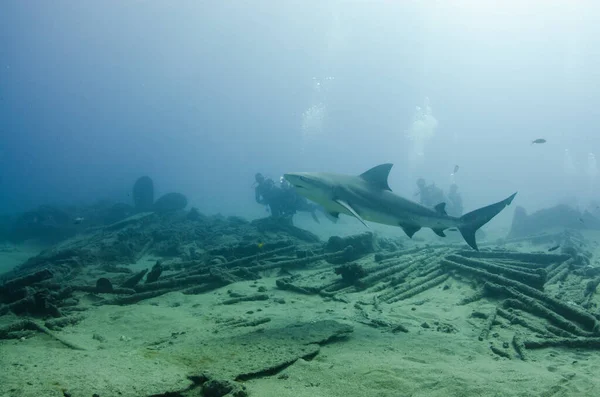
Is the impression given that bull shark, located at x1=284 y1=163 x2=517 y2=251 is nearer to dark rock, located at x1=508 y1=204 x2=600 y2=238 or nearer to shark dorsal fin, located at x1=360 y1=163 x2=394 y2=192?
shark dorsal fin, located at x1=360 y1=163 x2=394 y2=192

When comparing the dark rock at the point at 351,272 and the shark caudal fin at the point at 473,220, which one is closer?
the shark caudal fin at the point at 473,220

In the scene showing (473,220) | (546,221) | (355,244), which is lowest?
(355,244)

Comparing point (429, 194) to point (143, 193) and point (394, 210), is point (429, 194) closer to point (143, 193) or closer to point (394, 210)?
point (394, 210)

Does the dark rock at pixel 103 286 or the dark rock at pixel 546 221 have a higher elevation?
the dark rock at pixel 546 221

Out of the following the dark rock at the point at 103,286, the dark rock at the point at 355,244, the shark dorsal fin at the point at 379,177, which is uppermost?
the shark dorsal fin at the point at 379,177

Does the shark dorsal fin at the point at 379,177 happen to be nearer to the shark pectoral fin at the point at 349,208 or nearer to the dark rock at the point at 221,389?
the shark pectoral fin at the point at 349,208

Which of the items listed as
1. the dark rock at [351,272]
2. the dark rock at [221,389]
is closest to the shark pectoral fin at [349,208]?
the dark rock at [351,272]

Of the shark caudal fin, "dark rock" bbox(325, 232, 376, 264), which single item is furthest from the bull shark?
"dark rock" bbox(325, 232, 376, 264)

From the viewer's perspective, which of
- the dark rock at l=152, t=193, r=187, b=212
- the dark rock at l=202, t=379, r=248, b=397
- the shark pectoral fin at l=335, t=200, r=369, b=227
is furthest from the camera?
the dark rock at l=152, t=193, r=187, b=212

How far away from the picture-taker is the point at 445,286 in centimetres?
948

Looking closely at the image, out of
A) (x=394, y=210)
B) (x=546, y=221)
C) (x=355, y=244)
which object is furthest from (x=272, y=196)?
(x=546, y=221)

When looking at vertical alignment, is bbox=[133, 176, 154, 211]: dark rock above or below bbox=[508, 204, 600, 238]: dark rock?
above

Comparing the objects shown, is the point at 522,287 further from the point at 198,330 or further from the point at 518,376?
the point at 198,330

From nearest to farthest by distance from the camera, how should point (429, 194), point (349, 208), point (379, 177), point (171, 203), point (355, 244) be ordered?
point (349, 208) → point (379, 177) → point (355, 244) → point (429, 194) → point (171, 203)
